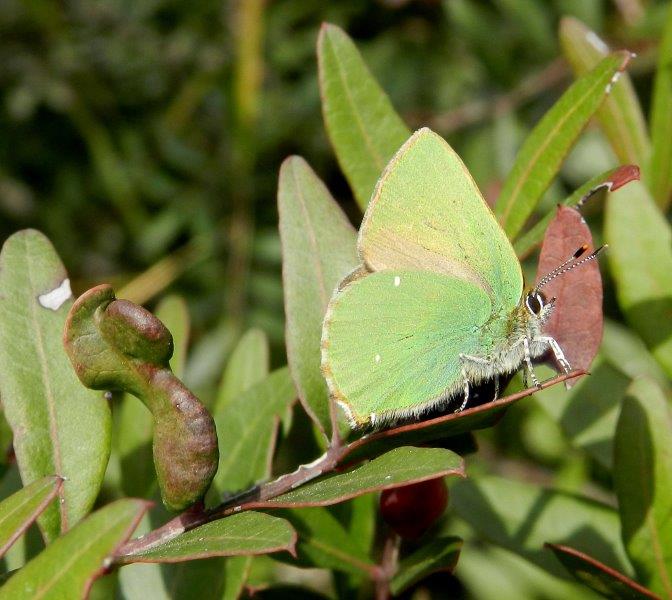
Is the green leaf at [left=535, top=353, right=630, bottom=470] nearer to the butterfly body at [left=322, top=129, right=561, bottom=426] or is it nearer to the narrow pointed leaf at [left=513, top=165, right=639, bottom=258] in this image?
the butterfly body at [left=322, top=129, right=561, bottom=426]

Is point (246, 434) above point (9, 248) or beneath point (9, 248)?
beneath

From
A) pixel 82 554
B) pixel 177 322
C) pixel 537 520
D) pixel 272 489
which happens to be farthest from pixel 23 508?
pixel 537 520

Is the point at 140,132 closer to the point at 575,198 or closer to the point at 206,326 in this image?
the point at 206,326

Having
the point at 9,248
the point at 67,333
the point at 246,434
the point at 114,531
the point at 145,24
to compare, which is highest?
the point at 145,24

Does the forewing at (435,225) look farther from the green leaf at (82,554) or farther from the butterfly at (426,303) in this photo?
the green leaf at (82,554)

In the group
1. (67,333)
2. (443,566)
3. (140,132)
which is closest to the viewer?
(67,333)

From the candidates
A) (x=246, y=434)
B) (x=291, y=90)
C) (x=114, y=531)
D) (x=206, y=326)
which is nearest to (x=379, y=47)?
(x=291, y=90)
